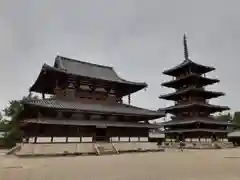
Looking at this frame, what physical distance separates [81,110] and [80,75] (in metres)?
4.20

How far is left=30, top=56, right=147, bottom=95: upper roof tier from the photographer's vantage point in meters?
26.0

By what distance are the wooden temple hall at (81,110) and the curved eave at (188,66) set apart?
17203mm

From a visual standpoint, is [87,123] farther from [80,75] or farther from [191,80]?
[191,80]

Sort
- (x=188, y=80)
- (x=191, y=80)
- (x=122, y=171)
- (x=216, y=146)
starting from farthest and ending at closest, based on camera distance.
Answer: (x=188, y=80)
(x=191, y=80)
(x=216, y=146)
(x=122, y=171)

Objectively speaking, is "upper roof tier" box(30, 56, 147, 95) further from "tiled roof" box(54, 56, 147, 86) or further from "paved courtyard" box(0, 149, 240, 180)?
"paved courtyard" box(0, 149, 240, 180)

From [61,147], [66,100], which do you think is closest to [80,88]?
[66,100]

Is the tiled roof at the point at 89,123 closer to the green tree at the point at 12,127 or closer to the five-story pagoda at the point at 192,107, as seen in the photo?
the five-story pagoda at the point at 192,107

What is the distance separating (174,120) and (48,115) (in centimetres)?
2707

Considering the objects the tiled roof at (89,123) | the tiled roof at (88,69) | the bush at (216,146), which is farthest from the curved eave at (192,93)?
A: the tiled roof at (89,123)

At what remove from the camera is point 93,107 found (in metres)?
26.6

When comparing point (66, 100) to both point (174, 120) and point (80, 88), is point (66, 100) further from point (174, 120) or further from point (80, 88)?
point (174, 120)

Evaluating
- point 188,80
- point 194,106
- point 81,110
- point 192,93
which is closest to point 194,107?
point 194,106

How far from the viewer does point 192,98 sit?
43156 millimetres

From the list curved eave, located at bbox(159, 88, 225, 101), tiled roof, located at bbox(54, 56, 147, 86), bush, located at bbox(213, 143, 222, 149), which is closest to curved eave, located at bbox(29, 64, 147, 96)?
tiled roof, located at bbox(54, 56, 147, 86)
